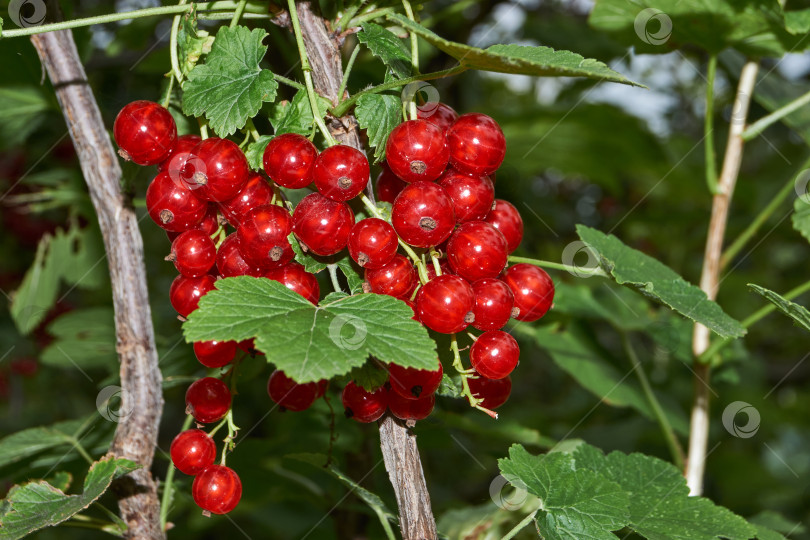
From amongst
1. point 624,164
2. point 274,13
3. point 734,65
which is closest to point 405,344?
point 274,13

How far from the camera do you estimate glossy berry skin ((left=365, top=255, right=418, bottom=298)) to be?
2.41ft

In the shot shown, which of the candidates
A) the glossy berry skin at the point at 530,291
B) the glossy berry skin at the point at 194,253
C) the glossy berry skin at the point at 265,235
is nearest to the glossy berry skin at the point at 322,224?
the glossy berry skin at the point at 265,235

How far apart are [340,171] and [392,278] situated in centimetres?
12

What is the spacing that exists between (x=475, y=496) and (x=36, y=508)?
1.91 metres

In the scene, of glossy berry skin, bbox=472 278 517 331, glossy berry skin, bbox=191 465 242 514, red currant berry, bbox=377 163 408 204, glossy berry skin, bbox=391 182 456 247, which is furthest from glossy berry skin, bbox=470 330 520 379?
glossy berry skin, bbox=191 465 242 514

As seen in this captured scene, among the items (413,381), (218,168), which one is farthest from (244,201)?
(413,381)

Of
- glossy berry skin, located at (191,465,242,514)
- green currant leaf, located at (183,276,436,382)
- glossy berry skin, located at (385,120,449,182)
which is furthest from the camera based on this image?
glossy berry skin, located at (191,465,242,514)

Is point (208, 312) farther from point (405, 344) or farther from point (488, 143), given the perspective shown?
point (488, 143)

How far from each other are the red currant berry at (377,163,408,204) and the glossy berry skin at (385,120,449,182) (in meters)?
0.12

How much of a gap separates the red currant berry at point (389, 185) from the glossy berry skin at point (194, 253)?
22 cm

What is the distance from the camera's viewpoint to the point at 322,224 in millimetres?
729

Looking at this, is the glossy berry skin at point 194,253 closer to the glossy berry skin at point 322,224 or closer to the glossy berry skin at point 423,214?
the glossy berry skin at point 322,224

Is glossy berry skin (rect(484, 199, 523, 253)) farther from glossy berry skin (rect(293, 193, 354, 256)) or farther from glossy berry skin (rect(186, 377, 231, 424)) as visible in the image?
glossy berry skin (rect(186, 377, 231, 424))

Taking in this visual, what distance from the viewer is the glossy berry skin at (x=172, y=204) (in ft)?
2.60
